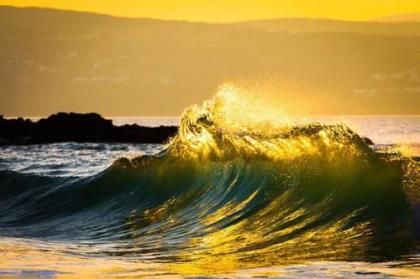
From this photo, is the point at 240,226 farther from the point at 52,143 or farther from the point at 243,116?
the point at 52,143

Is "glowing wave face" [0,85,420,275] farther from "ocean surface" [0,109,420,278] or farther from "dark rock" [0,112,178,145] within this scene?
"dark rock" [0,112,178,145]

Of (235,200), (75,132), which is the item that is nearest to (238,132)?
(235,200)

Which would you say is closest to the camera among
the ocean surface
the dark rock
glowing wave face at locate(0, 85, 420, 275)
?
the ocean surface

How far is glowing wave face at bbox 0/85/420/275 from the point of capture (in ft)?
43.3

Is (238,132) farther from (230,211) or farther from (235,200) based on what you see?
(230,211)

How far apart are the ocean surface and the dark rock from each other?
38.5 m

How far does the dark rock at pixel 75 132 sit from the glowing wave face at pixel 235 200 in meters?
39.6

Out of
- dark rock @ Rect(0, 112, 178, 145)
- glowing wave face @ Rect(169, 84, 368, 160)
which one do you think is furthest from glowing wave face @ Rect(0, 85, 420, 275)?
dark rock @ Rect(0, 112, 178, 145)

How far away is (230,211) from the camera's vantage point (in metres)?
17.9

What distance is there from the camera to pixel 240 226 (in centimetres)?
1631

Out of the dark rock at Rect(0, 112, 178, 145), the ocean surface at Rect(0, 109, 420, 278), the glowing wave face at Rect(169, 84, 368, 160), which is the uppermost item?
the dark rock at Rect(0, 112, 178, 145)

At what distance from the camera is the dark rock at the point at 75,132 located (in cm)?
6638

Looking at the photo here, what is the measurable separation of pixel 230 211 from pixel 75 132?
50765 millimetres

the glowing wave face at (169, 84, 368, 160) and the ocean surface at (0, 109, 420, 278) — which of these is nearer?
the ocean surface at (0, 109, 420, 278)
